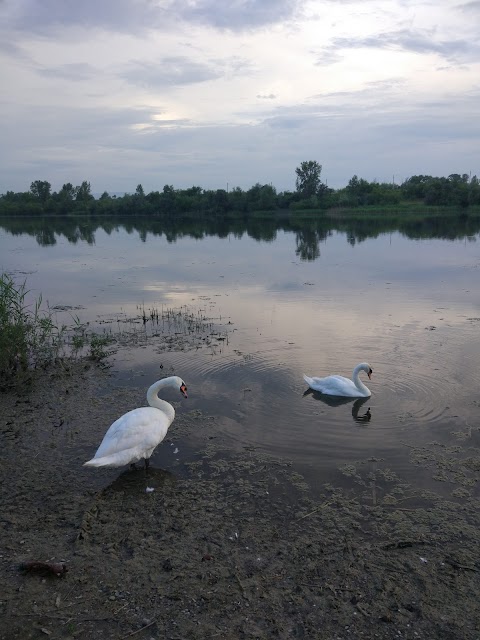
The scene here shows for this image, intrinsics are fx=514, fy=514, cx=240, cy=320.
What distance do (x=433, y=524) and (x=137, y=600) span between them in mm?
3624

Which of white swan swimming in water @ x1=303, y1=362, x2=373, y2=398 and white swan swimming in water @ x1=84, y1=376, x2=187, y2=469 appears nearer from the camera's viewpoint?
white swan swimming in water @ x1=84, y1=376, x2=187, y2=469

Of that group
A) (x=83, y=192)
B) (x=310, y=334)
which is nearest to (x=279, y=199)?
(x=83, y=192)

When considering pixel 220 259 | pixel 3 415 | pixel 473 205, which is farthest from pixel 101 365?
pixel 473 205

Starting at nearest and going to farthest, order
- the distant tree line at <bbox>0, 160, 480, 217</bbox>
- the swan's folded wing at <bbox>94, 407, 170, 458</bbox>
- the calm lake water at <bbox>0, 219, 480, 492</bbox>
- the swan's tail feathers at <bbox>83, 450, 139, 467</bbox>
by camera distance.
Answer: the swan's tail feathers at <bbox>83, 450, 139, 467</bbox>, the swan's folded wing at <bbox>94, 407, 170, 458</bbox>, the calm lake water at <bbox>0, 219, 480, 492</bbox>, the distant tree line at <bbox>0, 160, 480, 217</bbox>

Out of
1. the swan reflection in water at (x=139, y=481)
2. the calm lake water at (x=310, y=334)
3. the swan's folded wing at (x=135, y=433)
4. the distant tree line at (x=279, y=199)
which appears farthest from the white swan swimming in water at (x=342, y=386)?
the distant tree line at (x=279, y=199)

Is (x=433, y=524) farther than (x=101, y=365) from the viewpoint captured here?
No

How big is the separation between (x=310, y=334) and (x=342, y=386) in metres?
4.96

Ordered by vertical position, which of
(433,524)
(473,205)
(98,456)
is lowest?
(433,524)

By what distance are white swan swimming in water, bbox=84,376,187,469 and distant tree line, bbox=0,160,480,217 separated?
82336 mm

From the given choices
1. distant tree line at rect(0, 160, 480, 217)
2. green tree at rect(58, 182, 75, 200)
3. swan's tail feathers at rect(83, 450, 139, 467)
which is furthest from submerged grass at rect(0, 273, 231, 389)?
green tree at rect(58, 182, 75, 200)

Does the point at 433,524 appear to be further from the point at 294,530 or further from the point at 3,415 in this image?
the point at 3,415

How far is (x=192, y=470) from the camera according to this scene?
776 centimetres

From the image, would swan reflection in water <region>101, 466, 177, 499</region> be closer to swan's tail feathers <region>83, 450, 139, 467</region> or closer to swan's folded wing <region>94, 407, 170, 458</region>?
swan's tail feathers <region>83, 450, 139, 467</region>

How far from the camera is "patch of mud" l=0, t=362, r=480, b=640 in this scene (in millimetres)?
4727
